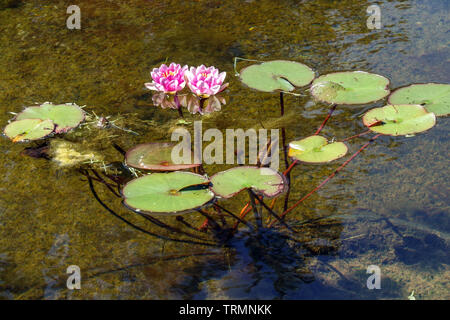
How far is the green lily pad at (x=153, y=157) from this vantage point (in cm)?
195

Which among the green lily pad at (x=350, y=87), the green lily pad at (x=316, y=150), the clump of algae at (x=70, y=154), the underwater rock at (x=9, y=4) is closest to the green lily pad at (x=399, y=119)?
the green lily pad at (x=350, y=87)

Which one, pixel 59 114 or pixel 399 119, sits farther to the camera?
pixel 59 114

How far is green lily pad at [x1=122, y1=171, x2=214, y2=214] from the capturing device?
1.75 meters

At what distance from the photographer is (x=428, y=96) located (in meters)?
2.28

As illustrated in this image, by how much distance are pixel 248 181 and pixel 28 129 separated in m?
1.07

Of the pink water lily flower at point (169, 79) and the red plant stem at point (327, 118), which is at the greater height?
the pink water lily flower at point (169, 79)

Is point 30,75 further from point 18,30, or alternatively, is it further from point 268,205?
point 268,205

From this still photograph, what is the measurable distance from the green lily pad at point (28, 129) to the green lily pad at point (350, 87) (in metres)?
1.27

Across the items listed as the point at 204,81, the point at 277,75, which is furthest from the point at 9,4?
the point at 277,75

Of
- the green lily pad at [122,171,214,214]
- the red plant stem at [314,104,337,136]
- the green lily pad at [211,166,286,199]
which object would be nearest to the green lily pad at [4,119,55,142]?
the green lily pad at [122,171,214,214]

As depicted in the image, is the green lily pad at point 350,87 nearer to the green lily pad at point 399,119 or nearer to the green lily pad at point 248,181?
the green lily pad at point 399,119

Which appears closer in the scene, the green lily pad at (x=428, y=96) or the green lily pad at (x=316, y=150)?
the green lily pad at (x=316, y=150)

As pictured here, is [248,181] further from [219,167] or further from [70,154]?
[70,154]

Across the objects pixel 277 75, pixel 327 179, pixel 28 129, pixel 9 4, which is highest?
pixel 9 4
